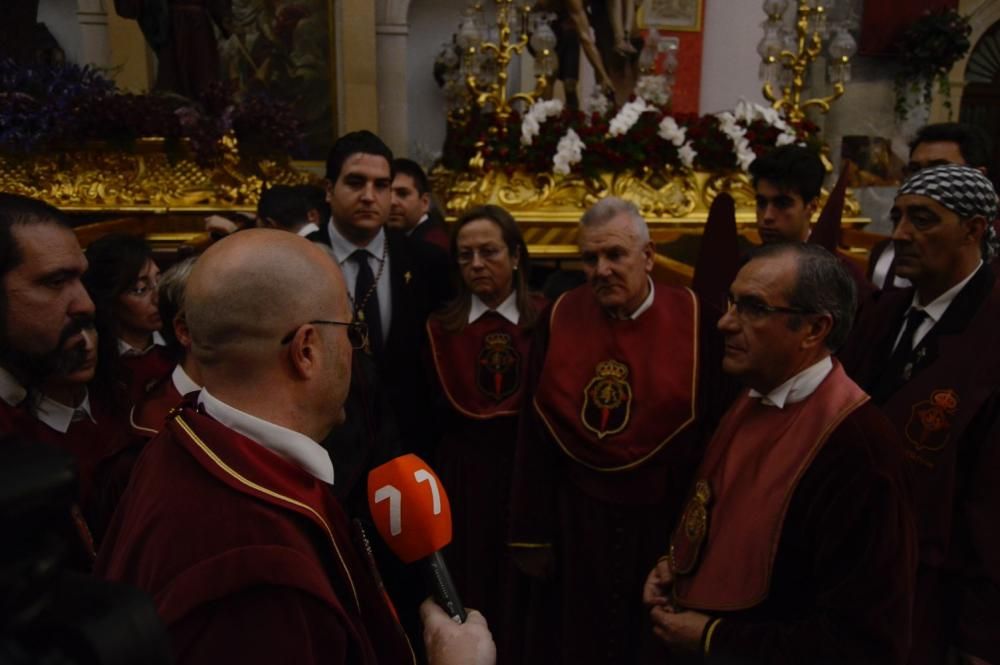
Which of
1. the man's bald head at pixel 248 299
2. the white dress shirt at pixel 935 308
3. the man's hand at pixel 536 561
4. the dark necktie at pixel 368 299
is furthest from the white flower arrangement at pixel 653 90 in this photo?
the man's bald head at pixel 248 299

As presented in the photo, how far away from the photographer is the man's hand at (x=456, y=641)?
1.21m

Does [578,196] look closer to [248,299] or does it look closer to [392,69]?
[248,299]

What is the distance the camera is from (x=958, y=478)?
6.48 feet

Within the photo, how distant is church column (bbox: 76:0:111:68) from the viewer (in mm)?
8414

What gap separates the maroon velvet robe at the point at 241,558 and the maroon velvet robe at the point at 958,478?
1.47m

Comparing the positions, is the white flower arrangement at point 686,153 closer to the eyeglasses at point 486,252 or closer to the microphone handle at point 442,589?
the eyeglasses at point 486,252

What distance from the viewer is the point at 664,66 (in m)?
5.79

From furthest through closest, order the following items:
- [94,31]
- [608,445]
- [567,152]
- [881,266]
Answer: [94,31] < [567,152] < [881,266] < [608,445]

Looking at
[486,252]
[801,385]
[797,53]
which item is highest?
[797,53]

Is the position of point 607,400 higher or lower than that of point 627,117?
lower

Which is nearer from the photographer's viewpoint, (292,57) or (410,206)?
(410,206)

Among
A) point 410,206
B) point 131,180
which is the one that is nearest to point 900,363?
point 410,206

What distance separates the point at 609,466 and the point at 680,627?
733 mm

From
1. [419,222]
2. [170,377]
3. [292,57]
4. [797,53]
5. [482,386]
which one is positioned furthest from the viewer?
[292,57]
